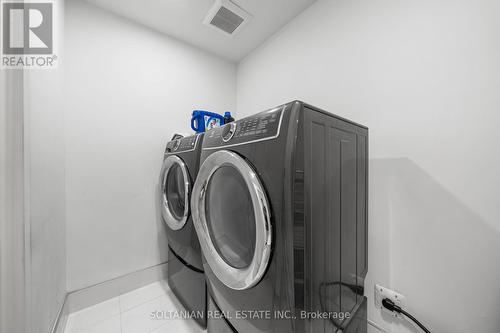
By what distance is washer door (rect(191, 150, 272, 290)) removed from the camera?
24.2 inches

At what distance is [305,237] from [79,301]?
173 centimetres

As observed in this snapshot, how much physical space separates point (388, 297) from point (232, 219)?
0.95m

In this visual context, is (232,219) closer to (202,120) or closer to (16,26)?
(16,26)

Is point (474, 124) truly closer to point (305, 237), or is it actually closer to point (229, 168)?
point (305, 237)

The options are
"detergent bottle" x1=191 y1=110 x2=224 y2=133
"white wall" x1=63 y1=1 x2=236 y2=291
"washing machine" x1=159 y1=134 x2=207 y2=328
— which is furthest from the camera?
"detergent bottle" x1=191 y1=110 x2=224 y2=133

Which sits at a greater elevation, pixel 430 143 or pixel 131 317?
pixel 430 143

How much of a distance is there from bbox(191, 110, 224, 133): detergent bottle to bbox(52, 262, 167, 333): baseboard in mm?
1281

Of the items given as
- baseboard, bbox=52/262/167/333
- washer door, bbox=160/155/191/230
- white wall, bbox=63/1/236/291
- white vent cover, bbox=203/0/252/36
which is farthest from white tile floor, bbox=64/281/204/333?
white vent cover, bbox=203/0/252/36

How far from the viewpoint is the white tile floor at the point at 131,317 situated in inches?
45.5

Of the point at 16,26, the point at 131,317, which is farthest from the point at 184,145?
the point at 131,317

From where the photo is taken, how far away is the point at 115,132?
1475mm

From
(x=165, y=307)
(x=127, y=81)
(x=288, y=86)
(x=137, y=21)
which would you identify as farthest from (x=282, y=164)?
(x=137, y=21)

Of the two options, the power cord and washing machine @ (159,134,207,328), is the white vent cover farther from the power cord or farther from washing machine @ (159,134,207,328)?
the power cord

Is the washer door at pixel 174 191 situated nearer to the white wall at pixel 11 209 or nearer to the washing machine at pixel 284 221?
the washing machine at pixel 284 221
